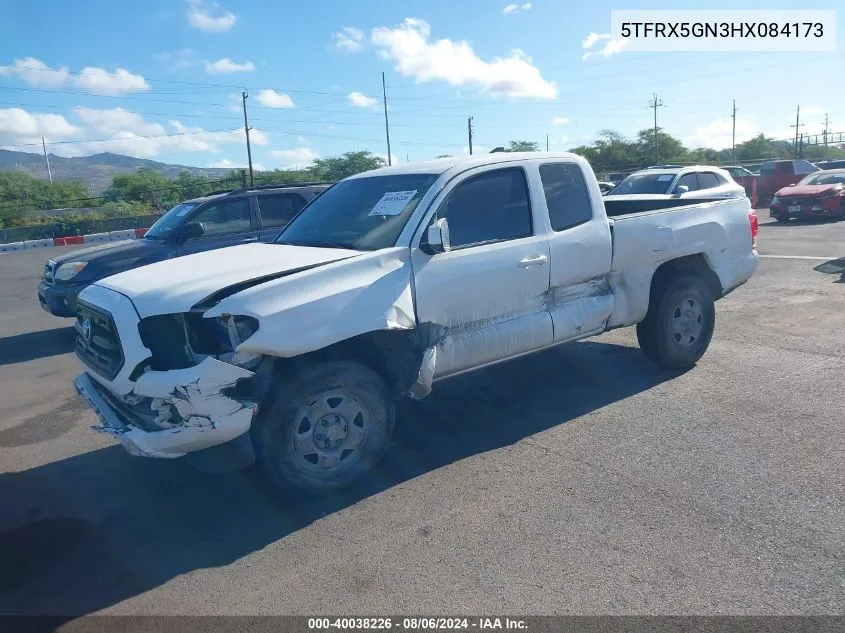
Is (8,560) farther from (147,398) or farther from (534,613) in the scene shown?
(534,613)

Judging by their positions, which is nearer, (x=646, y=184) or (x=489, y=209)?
(x=489, y=209)

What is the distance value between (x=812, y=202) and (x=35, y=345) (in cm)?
1891

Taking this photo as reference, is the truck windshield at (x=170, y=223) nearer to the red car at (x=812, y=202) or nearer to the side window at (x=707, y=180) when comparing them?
the side window at (x=707, y=180)

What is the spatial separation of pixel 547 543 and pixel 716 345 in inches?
179

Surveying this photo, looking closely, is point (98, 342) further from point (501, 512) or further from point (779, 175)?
point (779, 175)

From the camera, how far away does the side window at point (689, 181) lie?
14.3 metres

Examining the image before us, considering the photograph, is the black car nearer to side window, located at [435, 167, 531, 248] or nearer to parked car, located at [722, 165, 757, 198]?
side window, located at [435, 167, 531, 248]

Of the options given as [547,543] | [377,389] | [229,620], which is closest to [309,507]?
[377,389]

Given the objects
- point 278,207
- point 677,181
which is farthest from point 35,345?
point 677,181

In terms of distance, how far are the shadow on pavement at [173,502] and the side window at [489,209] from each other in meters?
1.48

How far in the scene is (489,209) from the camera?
5270 millimetres

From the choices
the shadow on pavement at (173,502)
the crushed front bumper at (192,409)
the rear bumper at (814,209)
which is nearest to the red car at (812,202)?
the rear bumper at (814,209)

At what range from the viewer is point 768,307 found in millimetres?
9117

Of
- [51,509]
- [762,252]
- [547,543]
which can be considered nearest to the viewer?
[547,543]
